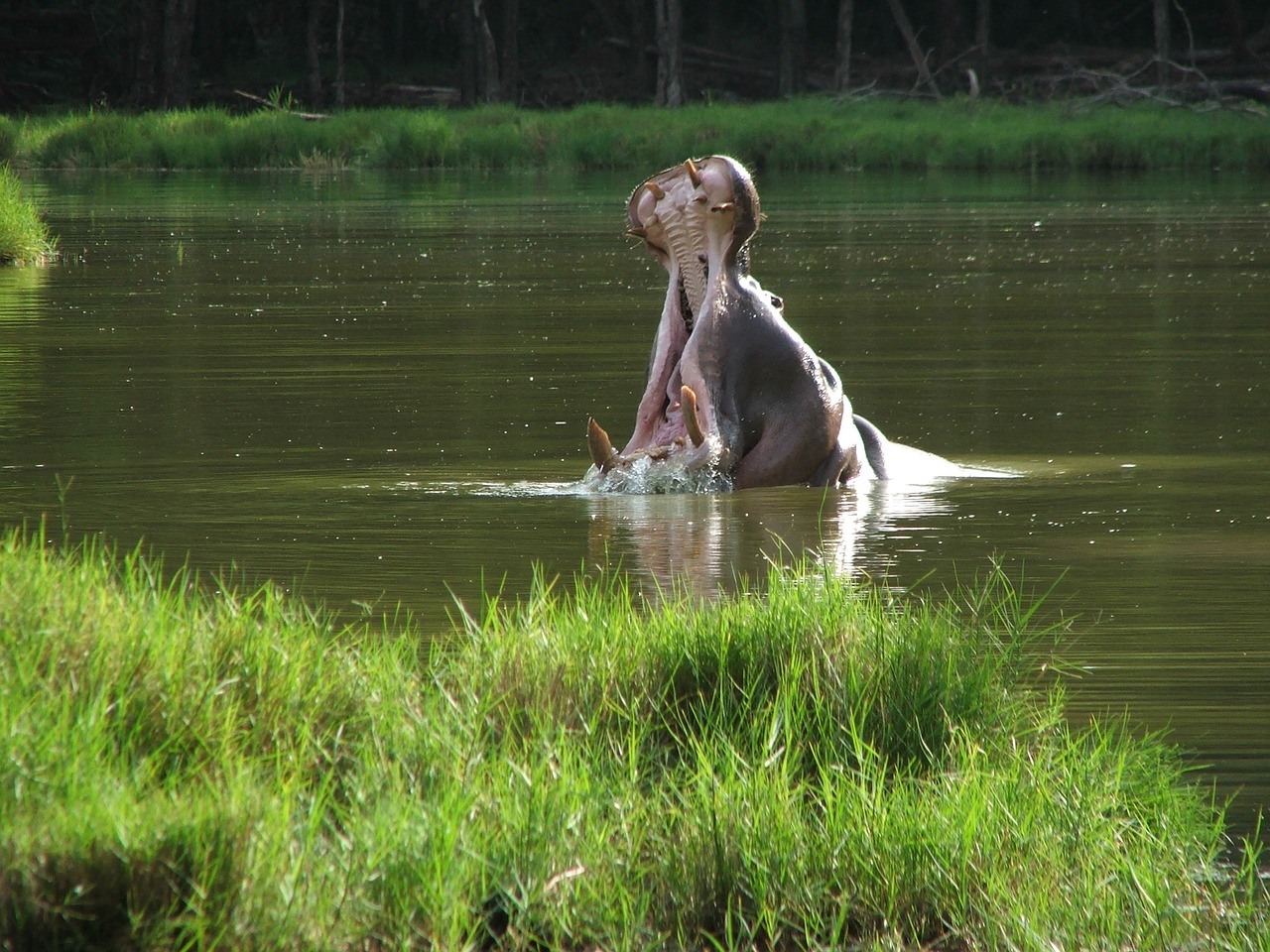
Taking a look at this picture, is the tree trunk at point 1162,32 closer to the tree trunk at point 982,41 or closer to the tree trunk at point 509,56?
the tree trunk at point 982,41

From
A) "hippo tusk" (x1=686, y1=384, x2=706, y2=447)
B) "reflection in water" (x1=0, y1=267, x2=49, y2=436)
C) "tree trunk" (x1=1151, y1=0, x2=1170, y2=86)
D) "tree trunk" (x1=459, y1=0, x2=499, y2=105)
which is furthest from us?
"tree trunk" (x1=459, y1=0, x2=499, y2=105)

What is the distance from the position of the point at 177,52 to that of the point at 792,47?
35.7 ft

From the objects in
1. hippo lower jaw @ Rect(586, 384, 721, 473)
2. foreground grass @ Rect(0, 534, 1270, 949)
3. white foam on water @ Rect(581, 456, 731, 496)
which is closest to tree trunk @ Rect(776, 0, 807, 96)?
white foam on water @ Rect(581, 456, 731, 496)

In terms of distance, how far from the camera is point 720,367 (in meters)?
6.05

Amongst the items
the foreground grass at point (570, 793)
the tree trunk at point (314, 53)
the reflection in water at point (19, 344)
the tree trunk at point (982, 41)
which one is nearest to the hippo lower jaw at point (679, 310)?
the foreground grass at point (570, 793)

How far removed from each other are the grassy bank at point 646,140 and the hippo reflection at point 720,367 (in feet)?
76.1

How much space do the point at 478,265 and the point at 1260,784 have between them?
1250cm

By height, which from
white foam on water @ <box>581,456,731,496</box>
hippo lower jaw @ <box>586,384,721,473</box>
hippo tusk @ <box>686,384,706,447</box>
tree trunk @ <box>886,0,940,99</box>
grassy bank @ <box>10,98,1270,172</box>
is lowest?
white foam on water @ <box>581,456,731,496</box>

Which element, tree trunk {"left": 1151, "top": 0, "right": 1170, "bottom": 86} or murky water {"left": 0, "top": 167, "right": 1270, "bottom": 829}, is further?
tree trunk {"left": 1151, "top": 0, "right": 1170, "bottom": 86}

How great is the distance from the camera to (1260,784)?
139 inches

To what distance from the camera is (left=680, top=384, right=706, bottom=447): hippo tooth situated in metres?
5.64

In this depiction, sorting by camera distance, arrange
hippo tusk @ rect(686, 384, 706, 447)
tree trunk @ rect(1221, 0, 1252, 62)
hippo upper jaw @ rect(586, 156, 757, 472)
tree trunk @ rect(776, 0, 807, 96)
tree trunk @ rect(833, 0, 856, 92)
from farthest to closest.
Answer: tree trunk @ rect(776, 0, 807, 96), tree trunk @ rect(833, 0, 856, 92), tree trunk @ rect(1221, 0, 1252, 62), hippo upper jaw @ rect(586, 156, 757, 472), hippo tusk @ rect(686, 384, 706, 447)

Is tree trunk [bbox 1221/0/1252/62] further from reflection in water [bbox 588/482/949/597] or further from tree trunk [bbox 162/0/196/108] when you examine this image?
reflection in water [bbox 588/482/949/597]

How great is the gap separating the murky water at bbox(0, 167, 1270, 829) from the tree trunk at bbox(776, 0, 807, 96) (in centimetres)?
1878
